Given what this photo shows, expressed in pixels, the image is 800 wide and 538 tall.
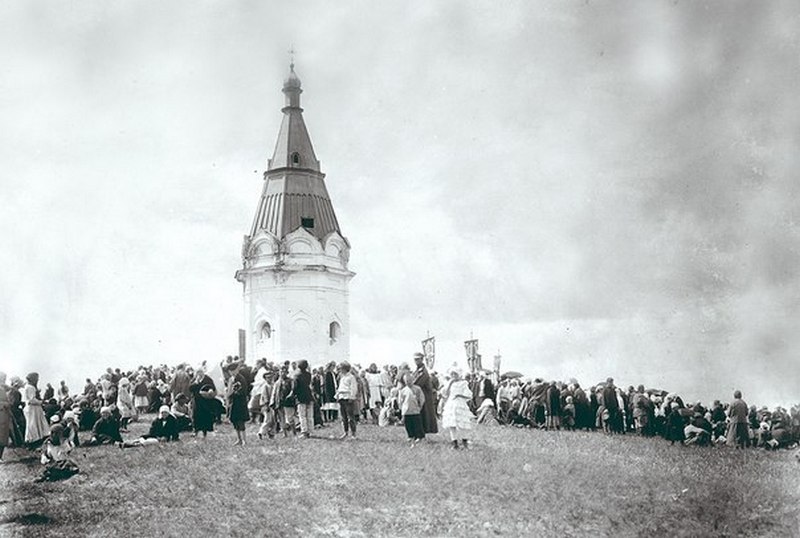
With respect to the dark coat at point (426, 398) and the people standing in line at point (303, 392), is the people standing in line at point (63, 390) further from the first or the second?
the dark coat at point (426, 398)

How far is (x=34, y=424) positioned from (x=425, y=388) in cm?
794

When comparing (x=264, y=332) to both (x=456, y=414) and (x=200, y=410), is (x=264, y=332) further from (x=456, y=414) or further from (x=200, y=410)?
(x=456, y=414)

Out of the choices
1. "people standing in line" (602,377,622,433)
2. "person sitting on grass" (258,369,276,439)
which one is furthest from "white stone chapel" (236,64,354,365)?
"person sitting on grass" (258,369,276,439)

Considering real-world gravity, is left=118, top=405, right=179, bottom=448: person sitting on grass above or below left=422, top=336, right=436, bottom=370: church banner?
below

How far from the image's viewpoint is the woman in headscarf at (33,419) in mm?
16500

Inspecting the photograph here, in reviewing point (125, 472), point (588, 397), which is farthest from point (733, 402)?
point (125, 472)

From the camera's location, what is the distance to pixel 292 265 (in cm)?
3684

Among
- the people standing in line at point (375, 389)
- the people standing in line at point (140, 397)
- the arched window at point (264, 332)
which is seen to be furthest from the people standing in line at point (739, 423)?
the arched window at point (264, 332)

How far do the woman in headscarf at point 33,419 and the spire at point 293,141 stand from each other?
2120 cm

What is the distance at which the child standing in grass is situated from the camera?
16.5 metres

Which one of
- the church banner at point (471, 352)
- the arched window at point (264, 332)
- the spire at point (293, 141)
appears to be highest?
the spire at point (293, 141)

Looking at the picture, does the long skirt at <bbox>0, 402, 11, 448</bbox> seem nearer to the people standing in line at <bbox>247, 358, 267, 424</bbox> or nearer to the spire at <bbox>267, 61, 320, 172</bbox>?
the people standing in line at <bbox>247, 358, 267, 424</bbox>

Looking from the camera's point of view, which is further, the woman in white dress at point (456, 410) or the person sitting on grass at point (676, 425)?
the person sitting on grass at point (676, 425)

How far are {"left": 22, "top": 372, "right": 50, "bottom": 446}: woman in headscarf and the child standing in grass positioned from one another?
23.9ft
